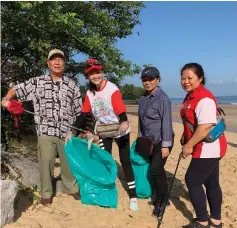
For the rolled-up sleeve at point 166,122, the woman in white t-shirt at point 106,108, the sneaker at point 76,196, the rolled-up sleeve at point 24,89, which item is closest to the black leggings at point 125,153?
the woman in white t-shirt at point 106,108

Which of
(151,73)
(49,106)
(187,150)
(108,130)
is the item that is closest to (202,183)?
(187,150)

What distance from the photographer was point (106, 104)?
3672 millimetres

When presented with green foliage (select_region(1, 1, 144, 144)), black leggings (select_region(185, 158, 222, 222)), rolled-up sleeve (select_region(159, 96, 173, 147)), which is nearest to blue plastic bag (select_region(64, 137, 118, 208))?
rolled-up sleeve (select_region(159, 96, 173, 147))

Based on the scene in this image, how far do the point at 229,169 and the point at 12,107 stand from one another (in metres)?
3.80

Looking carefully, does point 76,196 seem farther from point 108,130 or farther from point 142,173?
point 108,130

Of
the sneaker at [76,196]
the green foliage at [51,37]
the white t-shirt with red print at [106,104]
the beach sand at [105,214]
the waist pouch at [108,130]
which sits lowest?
the beach sand at [105,214]

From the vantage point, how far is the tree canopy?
4.83 meters

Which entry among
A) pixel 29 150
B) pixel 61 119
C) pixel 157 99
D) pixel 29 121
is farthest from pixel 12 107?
pixel 29 121

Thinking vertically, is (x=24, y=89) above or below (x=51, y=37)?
below

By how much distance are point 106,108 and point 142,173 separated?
101 cm

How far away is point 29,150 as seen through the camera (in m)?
5.41

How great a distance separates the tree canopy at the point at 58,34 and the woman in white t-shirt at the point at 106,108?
143 cm

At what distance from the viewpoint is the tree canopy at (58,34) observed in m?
4.83

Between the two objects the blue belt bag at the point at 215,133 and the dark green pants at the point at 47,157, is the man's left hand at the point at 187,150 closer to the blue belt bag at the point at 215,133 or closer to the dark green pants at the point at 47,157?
the blue belt bag at the point at 215,133
